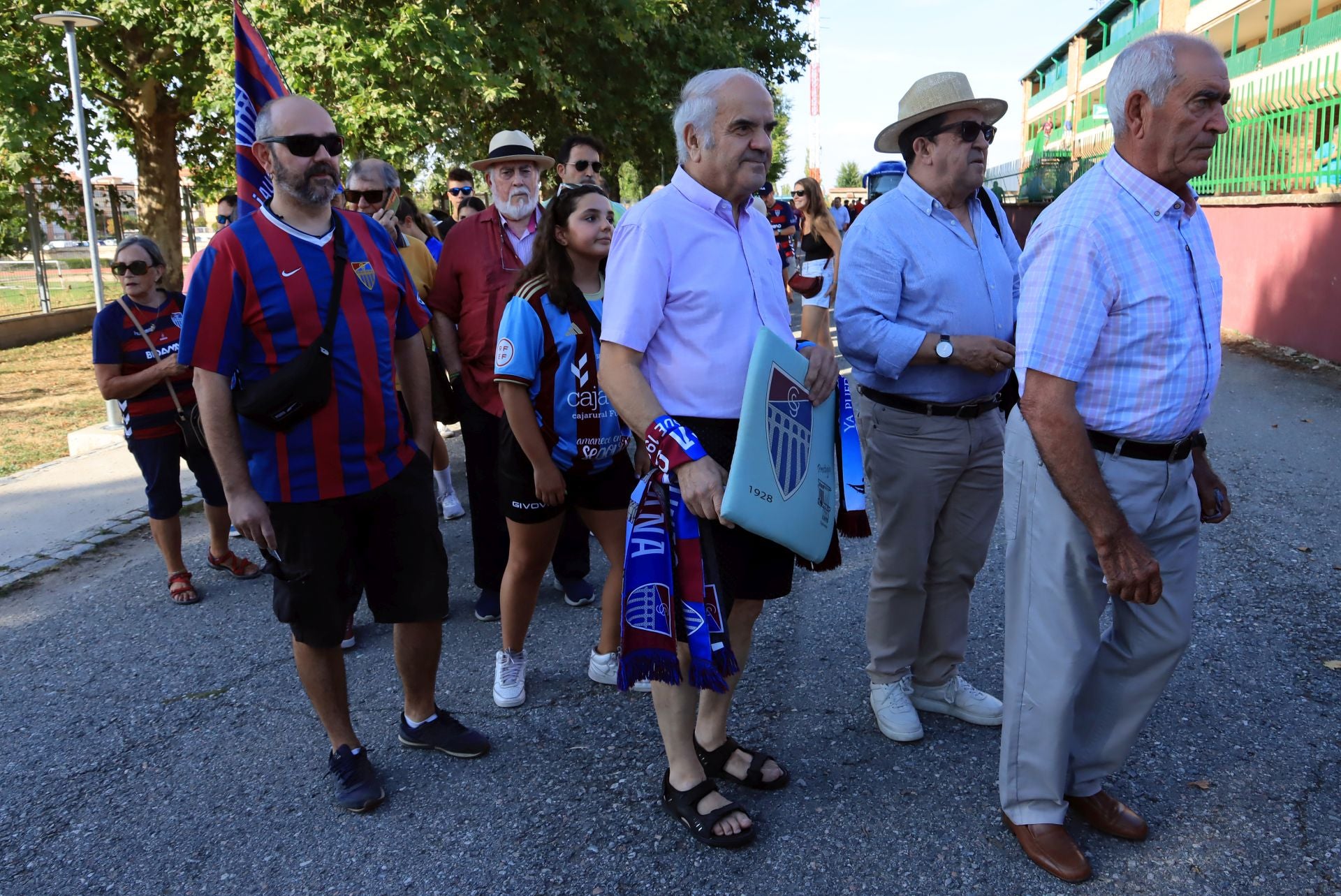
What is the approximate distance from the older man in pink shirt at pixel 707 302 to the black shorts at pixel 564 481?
973 millimetres

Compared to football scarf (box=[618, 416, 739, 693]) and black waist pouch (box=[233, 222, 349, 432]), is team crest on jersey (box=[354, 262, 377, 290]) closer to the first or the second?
black waist pouch (box=[233, 222, 349, 432])

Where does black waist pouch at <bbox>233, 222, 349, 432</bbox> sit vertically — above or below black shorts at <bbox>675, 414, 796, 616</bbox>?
above

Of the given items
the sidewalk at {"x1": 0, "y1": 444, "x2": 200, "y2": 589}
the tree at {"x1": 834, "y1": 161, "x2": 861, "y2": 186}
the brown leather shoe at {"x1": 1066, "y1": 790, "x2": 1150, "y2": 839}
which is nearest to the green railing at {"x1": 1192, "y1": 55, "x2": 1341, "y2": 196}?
the brown leather shoe at {"x1": 1066, "y1": 790, "x2": 1150, "y2": 839}

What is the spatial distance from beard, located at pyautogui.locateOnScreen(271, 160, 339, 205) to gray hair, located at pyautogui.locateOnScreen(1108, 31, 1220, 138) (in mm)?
2059

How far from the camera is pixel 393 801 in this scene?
312 centimetres

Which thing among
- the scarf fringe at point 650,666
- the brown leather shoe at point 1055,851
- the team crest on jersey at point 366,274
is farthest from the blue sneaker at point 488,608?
the brown leather shoe at point 1055,851

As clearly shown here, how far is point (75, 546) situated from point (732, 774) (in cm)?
461

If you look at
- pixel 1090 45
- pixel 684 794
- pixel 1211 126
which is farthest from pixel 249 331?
pixel 1090 45

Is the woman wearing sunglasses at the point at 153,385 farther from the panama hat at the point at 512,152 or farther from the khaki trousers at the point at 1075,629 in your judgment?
the khaki trousers at the point at 1075,629

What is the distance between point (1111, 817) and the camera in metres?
2.73

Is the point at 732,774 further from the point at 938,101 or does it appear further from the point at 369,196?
the point at 369,196

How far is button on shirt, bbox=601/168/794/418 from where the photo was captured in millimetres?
2506

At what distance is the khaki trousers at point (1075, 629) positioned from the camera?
2469mm

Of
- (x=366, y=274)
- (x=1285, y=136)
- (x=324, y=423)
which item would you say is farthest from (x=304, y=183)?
(x=1285, y=136)
